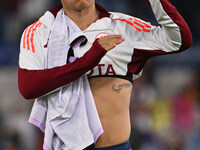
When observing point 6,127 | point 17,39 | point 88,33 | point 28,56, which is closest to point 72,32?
point 88,33

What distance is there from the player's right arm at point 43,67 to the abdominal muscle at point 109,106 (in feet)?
0.58

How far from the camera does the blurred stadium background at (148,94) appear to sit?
15.5ft

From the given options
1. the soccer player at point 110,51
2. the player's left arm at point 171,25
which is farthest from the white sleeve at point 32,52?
the player's left arm at point 171,25

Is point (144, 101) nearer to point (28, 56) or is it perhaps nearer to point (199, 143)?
point (199, 143)

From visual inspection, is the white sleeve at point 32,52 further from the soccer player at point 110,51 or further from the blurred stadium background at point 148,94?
the blurred stadium background at point 148,94

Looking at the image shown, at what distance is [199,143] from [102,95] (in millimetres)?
2917

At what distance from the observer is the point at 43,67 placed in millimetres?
1961

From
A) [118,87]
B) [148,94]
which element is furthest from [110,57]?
[148,94]

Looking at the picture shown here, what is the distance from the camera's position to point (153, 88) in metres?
5.06

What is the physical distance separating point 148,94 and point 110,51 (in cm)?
303

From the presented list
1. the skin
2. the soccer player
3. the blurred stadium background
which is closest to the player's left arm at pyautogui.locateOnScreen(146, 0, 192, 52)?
the soccer player

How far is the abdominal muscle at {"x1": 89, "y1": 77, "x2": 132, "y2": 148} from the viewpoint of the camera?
2.01 metres

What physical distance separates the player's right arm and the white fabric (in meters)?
0.05

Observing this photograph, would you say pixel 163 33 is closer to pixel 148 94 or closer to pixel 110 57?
pixel 110 57
